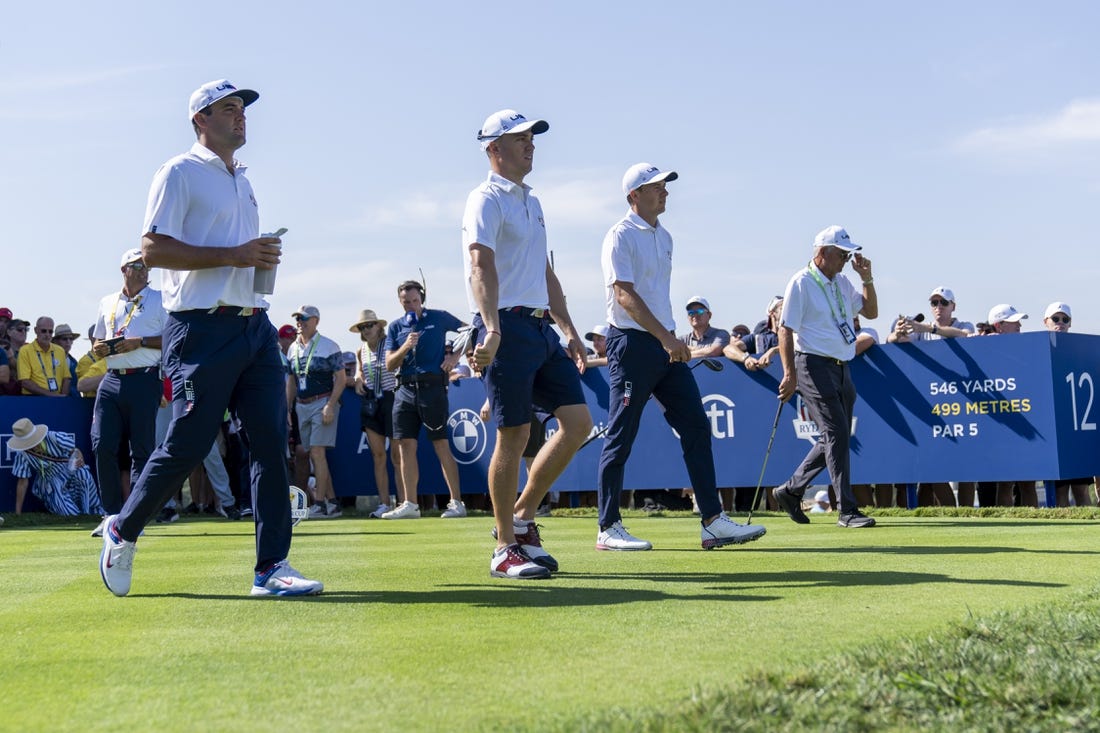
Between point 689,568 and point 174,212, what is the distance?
3.07 meters

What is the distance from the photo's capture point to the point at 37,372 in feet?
55.5

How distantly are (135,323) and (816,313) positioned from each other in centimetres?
503

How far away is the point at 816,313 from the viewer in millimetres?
10695

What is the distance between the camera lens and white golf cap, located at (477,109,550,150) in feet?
23.6

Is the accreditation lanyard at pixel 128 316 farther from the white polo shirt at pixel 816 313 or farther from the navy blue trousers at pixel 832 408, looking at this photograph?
the navy blue trousers at pixel 832 408

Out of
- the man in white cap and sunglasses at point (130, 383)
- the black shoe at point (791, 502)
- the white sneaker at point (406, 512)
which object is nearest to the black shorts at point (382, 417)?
the white sneaker at point (406, 512)

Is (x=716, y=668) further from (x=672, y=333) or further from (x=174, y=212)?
(x=672, y=333)

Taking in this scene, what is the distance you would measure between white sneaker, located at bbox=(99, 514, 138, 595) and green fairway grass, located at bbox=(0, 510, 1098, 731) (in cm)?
8

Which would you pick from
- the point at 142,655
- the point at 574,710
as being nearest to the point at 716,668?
the point at 574,710

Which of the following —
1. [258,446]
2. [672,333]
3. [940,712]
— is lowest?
[940,712]

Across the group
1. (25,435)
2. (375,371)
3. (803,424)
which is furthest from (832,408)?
(25,435)

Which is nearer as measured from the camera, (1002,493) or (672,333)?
(672,333)

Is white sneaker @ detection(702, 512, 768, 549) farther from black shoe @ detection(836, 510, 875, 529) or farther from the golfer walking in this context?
black shoe @ detection(836, 510, 875, 529)

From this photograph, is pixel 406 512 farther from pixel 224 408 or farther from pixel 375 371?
pixel 224 408
